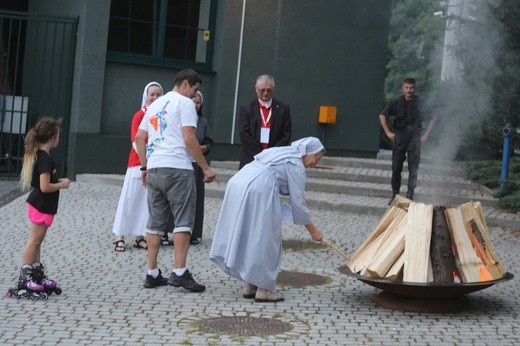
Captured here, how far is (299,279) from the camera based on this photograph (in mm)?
9672

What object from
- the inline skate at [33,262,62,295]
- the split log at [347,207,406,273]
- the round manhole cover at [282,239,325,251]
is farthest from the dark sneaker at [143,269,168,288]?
the round manhole cover at [282,239,325,251]

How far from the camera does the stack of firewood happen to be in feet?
27.0

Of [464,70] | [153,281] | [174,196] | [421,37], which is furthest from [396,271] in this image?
[421,37]

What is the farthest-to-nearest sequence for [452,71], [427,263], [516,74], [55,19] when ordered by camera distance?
[55,19], [516,74], [452,71], [427,263]

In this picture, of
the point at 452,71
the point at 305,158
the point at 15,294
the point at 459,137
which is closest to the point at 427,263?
→ the point at 305,158

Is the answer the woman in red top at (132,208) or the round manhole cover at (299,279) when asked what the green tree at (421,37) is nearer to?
the woman in red top at (132,208)

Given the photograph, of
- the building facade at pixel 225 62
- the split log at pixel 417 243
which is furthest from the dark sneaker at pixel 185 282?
the building facade at pixel 225 62

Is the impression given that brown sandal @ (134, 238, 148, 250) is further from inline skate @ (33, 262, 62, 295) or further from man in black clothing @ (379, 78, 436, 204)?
man in black clothing @ (379, 78, 436, 204)

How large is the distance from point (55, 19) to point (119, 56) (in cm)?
124

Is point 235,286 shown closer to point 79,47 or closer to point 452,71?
point 452,71

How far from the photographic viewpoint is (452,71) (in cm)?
1226

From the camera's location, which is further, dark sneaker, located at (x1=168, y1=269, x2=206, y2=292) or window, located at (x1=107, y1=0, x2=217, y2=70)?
window, located at (x1=107, y1=0, x2=217, y2=70)

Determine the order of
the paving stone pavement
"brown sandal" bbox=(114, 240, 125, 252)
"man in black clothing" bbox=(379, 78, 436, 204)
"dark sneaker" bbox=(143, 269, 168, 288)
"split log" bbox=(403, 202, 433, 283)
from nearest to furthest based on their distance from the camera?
1. the paving stone pavement
2. "split log" bbox=(403, 202, 433, 283)
3. "dark sneaker" bbox=(143, 269, 168, 288)
4. "brown sandal" bbox=(114, 240, 125, 252)
5. "man in black clothing" bbox=(379, 78, 436, 204)

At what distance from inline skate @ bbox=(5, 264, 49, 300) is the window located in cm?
952
